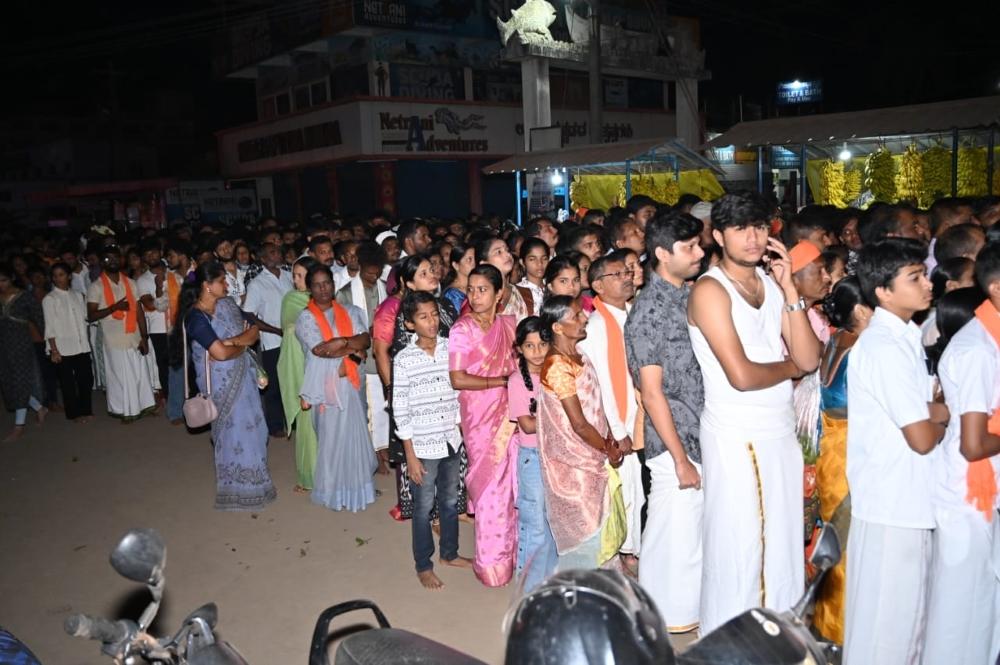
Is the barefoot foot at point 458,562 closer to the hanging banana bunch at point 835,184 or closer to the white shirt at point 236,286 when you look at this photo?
the white shirt at point 236,286

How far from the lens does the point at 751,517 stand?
350 cm

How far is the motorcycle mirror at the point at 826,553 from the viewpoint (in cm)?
196

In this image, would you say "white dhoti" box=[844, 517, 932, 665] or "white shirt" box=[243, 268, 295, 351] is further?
Result: "white shirt" box=[243, 268, 295, 351]

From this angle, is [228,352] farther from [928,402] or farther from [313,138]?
[313,138]

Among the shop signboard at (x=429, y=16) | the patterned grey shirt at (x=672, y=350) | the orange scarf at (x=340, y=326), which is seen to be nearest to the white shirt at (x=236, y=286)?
the orange scarf at (x=340, y=326)

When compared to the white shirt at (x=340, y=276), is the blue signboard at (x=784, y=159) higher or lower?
higher

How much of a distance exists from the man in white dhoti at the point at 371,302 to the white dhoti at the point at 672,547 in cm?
317

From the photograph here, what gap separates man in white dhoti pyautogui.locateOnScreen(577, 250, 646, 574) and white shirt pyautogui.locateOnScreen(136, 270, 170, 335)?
20.9 ft

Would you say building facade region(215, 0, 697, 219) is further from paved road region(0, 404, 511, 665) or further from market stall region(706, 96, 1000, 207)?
paved road region(0, 404, 511, 665)

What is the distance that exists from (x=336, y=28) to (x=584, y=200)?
10.8 meters

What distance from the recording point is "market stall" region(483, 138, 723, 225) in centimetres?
1495

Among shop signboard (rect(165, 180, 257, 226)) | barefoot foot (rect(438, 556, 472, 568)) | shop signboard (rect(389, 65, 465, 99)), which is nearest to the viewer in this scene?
barefoot foot (rect(438, 556, 472, 568))

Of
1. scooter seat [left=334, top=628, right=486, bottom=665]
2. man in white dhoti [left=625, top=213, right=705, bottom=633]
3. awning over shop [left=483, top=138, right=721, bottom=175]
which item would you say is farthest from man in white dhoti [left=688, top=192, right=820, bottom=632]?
awning over shop [left=483, top=138, right=721, bottom=175]

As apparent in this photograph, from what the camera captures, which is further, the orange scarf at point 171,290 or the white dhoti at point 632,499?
the orange scarf at point 171,290
